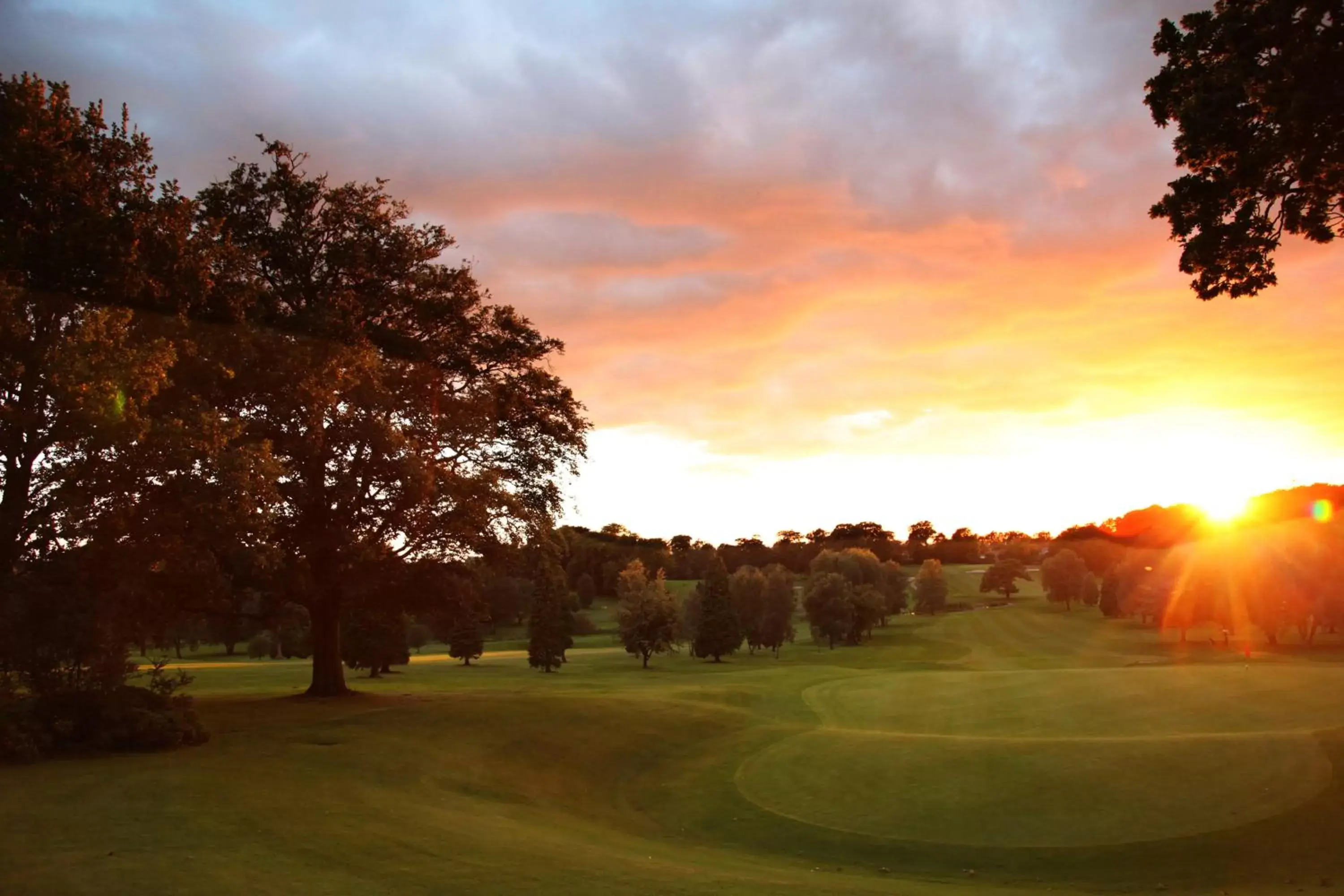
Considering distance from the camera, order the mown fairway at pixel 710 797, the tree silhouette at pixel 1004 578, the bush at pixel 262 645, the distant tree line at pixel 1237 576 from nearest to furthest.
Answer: the mown fairway at pixel 710 797 < the distant tree line at pixel 1237 576 < the bush at pixel 262 645 < the tree silhouette at pixel 1004 578

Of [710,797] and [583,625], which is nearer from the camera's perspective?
[710,797]

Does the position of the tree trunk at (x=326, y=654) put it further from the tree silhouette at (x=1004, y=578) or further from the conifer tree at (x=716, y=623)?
the tree silhouette at (x=1004, y=578)

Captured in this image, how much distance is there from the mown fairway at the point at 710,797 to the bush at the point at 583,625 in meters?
91.4

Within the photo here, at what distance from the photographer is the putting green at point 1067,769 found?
1923 cm

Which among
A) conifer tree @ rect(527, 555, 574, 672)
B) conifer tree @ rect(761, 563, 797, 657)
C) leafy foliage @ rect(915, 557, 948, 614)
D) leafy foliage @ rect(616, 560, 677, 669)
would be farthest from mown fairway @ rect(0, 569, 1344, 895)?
leafy foliage @ rect(915, 557, 948, 614)

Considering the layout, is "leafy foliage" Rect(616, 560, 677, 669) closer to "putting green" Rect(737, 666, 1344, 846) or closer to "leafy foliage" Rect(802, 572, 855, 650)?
"leafy foliage" Rect(802, 572, 855, 650)

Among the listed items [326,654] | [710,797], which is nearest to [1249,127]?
Answer: [710,797]

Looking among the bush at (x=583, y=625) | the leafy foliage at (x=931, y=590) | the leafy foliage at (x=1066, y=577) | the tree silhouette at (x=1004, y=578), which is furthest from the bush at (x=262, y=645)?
the tree silhouette at (x=1004, y=578)

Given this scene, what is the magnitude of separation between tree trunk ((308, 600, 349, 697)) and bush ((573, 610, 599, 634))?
89681 millimetres

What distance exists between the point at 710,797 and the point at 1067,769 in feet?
28.8

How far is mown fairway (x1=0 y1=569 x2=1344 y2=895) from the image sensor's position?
14.3 m

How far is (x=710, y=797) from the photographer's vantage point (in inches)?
910

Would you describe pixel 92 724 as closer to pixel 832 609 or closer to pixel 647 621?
pixel 647 621

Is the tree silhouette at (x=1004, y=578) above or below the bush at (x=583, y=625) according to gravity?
above
